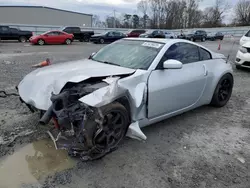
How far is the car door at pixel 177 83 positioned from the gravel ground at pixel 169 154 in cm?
44

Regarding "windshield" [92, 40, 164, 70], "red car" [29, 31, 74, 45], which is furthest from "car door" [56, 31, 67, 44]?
"windshield" [92, 40, 164, 70]

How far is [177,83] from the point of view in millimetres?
3641

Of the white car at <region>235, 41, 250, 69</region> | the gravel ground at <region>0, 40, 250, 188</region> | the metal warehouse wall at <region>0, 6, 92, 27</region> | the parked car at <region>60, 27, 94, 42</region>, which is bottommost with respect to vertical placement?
the gravel ground at <region>0, 40, 250, 188</region>

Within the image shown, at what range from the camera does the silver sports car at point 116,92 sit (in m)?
2.76

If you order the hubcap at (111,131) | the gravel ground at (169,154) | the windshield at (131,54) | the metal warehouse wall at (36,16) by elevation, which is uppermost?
the metal warehouse wall at (36,16)

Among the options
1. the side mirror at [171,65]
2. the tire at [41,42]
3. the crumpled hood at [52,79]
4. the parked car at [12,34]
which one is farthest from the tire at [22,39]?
the side mirror at [171,65]

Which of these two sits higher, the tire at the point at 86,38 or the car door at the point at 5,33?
the car door at the point at 5,33

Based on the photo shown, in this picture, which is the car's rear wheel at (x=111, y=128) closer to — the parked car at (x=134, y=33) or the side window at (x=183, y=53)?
the side window at (x=183, y=53)

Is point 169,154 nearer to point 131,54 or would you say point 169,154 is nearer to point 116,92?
point 116,92

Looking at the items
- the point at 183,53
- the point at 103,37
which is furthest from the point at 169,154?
the point at 103,37

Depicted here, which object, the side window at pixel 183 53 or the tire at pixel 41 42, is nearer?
the side window at pixel 183 53

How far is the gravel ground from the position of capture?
8.53ft

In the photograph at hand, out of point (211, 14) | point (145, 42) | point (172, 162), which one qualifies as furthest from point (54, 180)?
point (211, 14)

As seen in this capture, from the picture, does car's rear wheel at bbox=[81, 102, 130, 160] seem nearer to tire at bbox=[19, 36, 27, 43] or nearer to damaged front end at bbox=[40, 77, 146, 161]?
damaged front end at bbox=[40, 77, 146, 161]
